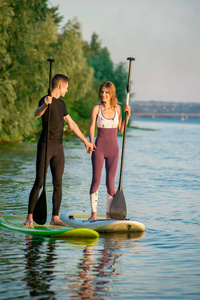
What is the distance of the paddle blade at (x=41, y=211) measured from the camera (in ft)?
24.9

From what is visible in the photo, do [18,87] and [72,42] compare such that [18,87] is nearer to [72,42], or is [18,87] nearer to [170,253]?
[72,42]

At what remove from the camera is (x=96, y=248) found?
6918 millimetres

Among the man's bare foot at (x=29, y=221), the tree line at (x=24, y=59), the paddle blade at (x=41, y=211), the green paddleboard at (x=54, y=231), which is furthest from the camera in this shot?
the tree line at (x=24, y=59)

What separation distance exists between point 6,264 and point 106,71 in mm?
59605

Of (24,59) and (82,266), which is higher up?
(24,59)

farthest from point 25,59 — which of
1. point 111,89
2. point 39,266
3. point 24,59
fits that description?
point 39,266

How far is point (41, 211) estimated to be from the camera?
763 centimetres

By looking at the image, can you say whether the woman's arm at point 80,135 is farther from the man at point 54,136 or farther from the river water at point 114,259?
the river water at point 114,259

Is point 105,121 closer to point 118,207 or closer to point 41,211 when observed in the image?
point 118,207

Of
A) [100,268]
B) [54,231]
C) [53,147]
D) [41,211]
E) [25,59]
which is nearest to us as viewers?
[100,268]

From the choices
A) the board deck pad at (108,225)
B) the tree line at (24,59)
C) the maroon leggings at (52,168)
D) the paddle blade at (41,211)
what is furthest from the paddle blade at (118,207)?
the tree line at (24,59)

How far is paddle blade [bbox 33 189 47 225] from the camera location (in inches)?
298

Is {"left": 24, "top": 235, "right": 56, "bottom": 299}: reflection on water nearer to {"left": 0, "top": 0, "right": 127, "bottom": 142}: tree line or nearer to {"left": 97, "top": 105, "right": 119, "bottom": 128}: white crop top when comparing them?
{"left": 97, "top": 105, "right": 119, "bottom": 128}: white crop top

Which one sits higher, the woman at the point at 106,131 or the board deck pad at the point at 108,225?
the woman at the point at 106,131
